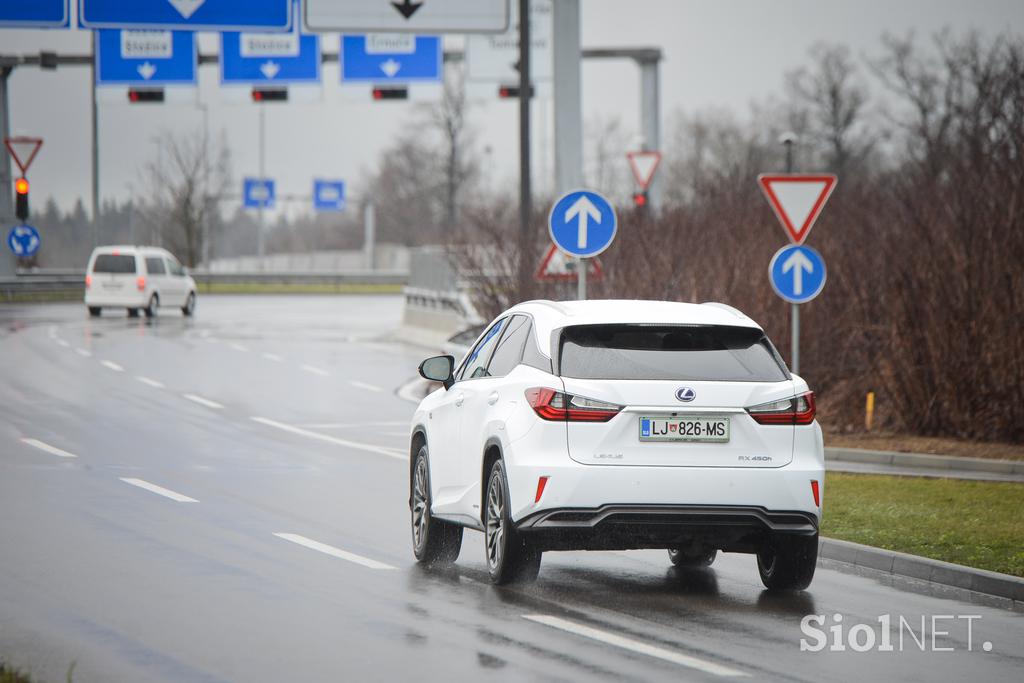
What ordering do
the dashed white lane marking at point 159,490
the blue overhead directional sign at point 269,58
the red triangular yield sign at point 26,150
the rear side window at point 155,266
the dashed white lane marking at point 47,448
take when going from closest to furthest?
1. the dashed white lane marking at point 159,490
2. the dashed white lane marking at point 47,448
3. the red triangular yield sign at point 26,150
4. the blue overhead directional sign at point 269,58
5. the rear side window at point 155,266

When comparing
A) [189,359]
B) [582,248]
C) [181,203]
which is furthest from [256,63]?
[181,203]

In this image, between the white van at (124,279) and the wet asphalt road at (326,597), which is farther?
the white van at (124,279)

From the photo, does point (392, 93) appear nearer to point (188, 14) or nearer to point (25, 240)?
point (25, 240)

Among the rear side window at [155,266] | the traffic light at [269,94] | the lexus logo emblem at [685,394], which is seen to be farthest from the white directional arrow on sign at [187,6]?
the rear side window at [155,266]

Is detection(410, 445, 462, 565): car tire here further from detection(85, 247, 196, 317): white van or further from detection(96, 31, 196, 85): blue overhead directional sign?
detection(85, 247, 196, 317): white van

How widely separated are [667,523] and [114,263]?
40.8 meters

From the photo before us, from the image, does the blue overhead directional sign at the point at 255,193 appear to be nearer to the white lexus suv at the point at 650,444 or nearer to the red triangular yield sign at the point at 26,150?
the red triangular yield sign at the point at 26,150

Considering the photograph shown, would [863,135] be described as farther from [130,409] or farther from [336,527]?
[336,527]

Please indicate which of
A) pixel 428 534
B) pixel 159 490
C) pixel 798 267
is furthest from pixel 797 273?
pixel 428 534

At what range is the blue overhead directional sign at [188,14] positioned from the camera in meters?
25.1

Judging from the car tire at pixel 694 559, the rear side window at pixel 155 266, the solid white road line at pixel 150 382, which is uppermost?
the rear side window at pixel 155 266

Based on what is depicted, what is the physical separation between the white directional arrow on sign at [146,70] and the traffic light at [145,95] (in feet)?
1.04

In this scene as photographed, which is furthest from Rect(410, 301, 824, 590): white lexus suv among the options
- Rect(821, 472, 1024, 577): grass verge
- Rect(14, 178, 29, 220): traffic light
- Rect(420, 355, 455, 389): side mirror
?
Rect(14, 178, 29, 220): traffic light

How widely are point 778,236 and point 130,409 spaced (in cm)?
987
